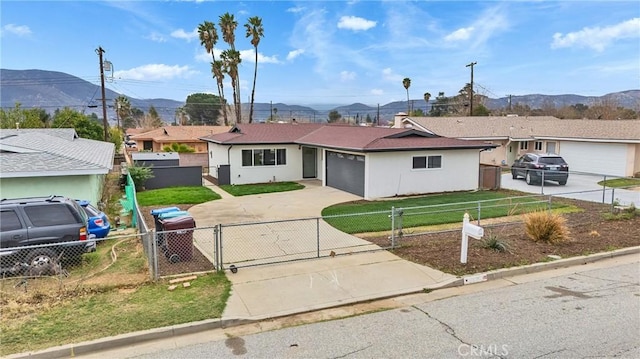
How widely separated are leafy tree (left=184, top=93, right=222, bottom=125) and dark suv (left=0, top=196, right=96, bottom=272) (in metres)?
99.9

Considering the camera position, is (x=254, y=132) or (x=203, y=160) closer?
(x=254, y=132)

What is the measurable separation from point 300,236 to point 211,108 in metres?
101

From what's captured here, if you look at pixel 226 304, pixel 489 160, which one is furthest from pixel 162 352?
pixel 489 160

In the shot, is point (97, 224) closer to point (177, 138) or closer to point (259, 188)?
point (259, 188)

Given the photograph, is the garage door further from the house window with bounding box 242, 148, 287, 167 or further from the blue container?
the blue container

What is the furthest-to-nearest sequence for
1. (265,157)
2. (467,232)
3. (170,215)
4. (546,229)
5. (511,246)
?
(265,157)
(546,229)
(511,246)
(170,215)
(467,232)

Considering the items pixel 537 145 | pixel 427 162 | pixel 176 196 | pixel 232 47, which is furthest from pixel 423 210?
pixel 232 47

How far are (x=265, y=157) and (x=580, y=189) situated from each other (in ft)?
58.9

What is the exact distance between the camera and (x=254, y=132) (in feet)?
93.9

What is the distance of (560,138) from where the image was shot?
3212cm

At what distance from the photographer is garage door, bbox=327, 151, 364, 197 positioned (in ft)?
70.7

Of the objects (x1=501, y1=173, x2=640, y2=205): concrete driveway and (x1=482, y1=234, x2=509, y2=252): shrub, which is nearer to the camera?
(x1=482, y1=234, x2=509, y2=252): shrub

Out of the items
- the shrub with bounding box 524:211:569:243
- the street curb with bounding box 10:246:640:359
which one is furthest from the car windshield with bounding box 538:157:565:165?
the street curb with bounding box 10:246:640:359

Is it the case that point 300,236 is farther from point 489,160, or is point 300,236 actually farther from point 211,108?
point 211,108
